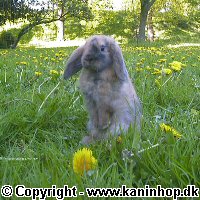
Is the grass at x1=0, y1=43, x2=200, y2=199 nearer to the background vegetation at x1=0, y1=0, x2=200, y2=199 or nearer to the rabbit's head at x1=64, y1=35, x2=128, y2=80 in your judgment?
the background vegetation at x1=0, y1=0, x2=200, y2=199

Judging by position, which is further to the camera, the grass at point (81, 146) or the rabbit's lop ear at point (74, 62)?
the rabbit's lop ear at point (74, 62)

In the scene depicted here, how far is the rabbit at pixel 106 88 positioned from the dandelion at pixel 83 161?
0.77m

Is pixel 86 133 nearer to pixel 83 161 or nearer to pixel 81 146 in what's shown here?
pixel 81 146

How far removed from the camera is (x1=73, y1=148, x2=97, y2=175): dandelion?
1.49 m

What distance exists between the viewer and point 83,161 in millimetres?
1501

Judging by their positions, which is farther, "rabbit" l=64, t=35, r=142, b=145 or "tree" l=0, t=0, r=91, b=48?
"tree" l=0, t=0, r=91, b=48

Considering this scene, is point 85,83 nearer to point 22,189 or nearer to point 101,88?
point 101,88

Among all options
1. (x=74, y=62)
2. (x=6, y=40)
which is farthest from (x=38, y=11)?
(x=74, y=62)

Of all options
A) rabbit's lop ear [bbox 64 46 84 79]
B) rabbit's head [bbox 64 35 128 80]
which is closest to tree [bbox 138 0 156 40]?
rabbit's lop ear [bbox 64 46 84 79]

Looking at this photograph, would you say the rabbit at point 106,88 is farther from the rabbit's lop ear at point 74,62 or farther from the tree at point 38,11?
the tree at point 38,11

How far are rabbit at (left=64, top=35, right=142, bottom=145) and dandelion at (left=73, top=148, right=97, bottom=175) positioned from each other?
0.77 meters

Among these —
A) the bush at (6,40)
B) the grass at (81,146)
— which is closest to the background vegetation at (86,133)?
the grass at (81,146)

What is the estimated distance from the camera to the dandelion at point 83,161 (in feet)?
4.89

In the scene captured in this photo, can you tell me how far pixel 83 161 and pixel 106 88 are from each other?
915mm
